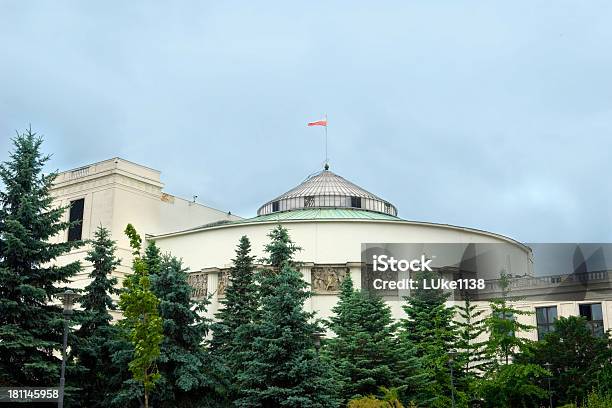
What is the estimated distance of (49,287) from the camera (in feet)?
82.6

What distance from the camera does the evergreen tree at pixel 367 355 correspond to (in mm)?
28766

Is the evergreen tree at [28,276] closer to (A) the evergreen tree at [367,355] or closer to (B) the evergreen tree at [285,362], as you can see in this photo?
(B) the evergreen tree at [285,362]

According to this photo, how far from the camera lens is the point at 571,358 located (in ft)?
105

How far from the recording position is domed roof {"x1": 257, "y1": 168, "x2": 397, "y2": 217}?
5566 cm

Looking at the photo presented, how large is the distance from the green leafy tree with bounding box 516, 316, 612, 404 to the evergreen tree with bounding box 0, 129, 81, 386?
17.7m

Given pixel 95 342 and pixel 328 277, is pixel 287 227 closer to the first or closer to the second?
pixel 328 277

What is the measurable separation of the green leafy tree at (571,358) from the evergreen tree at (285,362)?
9.46m

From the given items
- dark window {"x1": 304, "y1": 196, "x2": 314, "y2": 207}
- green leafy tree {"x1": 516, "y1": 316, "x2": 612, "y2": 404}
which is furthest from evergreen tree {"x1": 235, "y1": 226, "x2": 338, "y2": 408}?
dark window {"x1": 304, "y1": 196, "x2": 314, "y2": 207}

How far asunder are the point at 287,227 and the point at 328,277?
3.68m

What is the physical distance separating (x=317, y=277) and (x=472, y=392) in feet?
47.0

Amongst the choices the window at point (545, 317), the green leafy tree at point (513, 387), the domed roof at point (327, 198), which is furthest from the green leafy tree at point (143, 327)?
the domed roof at point (327, 198)

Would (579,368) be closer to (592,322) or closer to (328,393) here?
(328,393)

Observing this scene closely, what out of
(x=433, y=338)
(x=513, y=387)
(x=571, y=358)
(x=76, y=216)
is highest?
(x=76, y=216)

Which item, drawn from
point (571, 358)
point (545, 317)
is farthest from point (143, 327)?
point (545, 317)
